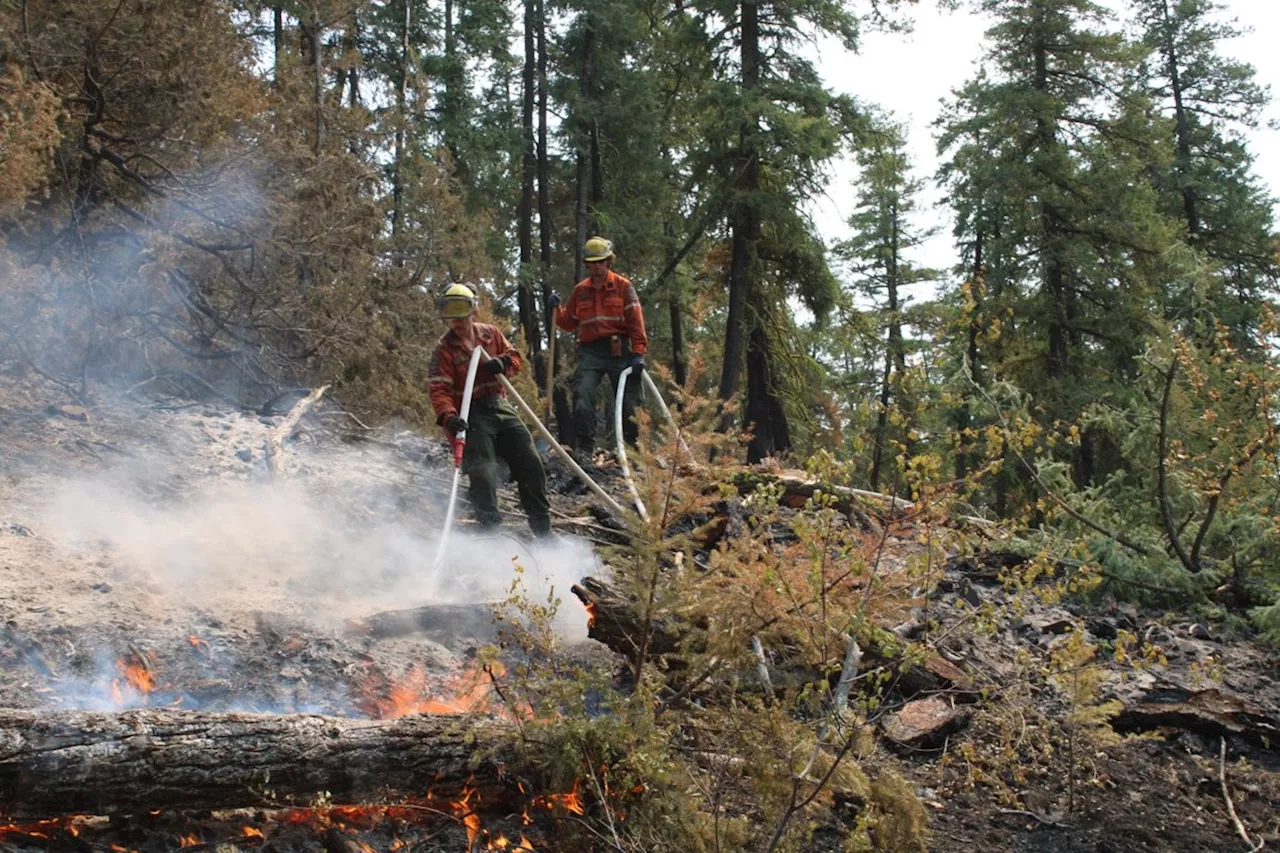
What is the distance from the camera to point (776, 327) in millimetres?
17297

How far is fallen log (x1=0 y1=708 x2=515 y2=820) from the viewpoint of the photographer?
3.41 m

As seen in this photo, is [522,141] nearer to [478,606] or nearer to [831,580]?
[478,606]

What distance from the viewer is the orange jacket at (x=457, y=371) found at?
781 centimetres

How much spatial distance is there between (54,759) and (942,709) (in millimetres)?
4380

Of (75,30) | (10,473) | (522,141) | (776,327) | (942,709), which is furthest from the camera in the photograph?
(522,141)

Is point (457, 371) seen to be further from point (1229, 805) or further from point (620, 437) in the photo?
point (1229, 805)

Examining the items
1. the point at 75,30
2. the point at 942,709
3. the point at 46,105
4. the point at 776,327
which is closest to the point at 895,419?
the point at 942,709

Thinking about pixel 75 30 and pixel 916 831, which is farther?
pixel 75 30

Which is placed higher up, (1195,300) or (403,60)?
(403,60)

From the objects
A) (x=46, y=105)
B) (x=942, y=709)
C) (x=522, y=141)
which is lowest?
(x=942, y=709)

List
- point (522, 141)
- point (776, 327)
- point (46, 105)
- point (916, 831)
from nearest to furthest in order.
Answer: point (916, 831), point (46, 105), point (776, 327), point (522, 141)

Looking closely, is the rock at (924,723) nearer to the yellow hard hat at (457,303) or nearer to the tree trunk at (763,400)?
the yellow hard hat at (457,303)

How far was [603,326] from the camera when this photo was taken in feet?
31.8

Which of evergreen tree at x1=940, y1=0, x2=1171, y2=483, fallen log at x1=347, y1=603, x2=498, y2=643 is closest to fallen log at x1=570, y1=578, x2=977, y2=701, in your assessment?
fallen log at x1=347, y1=603, x2=498, y2=643
